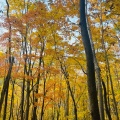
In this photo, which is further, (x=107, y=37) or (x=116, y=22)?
(x=107, y=37)

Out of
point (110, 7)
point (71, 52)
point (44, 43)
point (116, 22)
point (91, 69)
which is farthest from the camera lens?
point (44, 43)

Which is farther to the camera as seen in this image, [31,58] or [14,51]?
[14,51]

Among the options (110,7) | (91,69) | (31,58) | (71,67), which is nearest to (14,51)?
(31,58)

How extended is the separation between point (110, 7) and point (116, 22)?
3.60 meters

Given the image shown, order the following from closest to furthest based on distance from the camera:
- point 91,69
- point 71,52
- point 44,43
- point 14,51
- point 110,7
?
1. point 91,69
2. point 110,7
3. point 71,52
4. point 44,43
5. point 14,51

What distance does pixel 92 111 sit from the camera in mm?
4418

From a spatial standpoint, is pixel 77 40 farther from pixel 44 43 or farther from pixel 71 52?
pixel 44 43

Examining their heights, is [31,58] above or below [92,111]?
above

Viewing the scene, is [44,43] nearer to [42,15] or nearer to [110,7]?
[42,15]

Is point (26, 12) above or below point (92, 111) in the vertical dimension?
above

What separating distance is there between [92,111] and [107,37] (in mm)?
9305

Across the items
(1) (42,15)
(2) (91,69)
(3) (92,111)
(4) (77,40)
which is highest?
(1) (42,15)

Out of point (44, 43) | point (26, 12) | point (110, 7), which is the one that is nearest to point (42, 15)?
point (26, 12)

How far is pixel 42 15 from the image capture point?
494 inches
